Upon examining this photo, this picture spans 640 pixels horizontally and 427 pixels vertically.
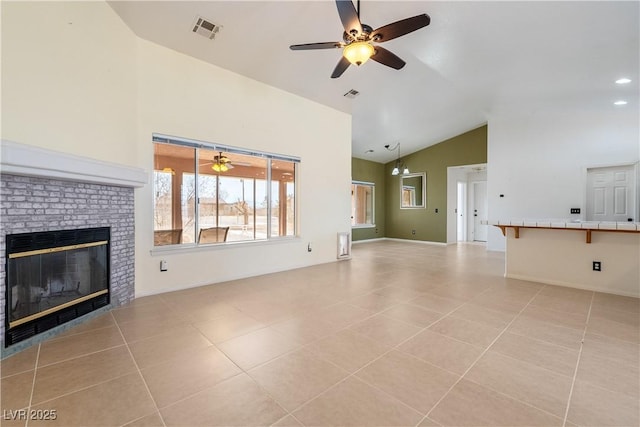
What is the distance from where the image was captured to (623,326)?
2789 mm

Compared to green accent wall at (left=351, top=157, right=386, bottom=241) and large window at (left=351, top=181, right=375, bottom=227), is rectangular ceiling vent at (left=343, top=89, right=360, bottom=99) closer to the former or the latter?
green accent wall at (left=351, top=157, right=386, bottom=241)

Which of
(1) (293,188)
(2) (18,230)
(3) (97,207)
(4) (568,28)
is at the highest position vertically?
(4) (568,28)

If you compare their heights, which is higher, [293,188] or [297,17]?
[297,17]

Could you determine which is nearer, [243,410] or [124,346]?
[243,410]

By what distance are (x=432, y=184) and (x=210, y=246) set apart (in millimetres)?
7483

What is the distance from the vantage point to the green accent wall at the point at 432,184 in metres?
8.41

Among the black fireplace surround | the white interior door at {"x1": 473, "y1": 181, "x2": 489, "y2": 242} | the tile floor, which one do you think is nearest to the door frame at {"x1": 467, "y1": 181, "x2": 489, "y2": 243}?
the white interior door at {"x1": 473, "y1": 181, "x2": 489, "y2": 242}

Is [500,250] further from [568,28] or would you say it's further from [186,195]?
[186,195]

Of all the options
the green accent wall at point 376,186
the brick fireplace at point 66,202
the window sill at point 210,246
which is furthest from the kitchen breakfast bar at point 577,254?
the brick fireplace at point 66,202

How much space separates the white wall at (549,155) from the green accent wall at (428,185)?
1.13 m

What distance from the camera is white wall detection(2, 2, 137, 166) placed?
2.20m

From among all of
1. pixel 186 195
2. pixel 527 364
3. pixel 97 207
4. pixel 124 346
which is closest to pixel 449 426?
pixel 527 364

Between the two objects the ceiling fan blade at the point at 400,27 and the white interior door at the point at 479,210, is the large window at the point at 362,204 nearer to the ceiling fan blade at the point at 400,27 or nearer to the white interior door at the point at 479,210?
the white interior door at the point at 479,210

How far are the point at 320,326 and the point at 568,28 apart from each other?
4591mm
